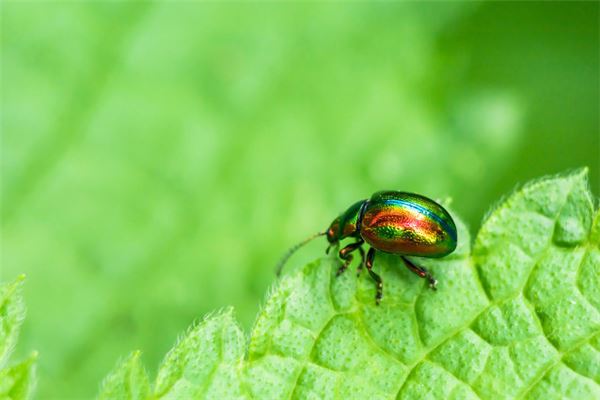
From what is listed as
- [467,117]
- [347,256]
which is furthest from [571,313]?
[467,117]

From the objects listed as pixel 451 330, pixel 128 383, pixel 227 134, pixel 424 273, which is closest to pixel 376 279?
pixel 424 273

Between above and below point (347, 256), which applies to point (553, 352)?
below

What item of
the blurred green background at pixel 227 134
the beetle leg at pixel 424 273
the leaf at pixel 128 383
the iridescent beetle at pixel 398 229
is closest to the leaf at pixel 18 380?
the leaf at pixel 128 383

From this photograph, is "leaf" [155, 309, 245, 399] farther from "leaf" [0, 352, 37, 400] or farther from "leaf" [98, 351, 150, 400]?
"leaf" [0, 352, 37, 400]

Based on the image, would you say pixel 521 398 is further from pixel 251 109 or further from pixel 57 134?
pixel 57 134

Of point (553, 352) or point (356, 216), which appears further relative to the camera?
point (356, 216)

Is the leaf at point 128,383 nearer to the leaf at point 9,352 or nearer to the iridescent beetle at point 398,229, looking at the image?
the leaf at point 9,352
